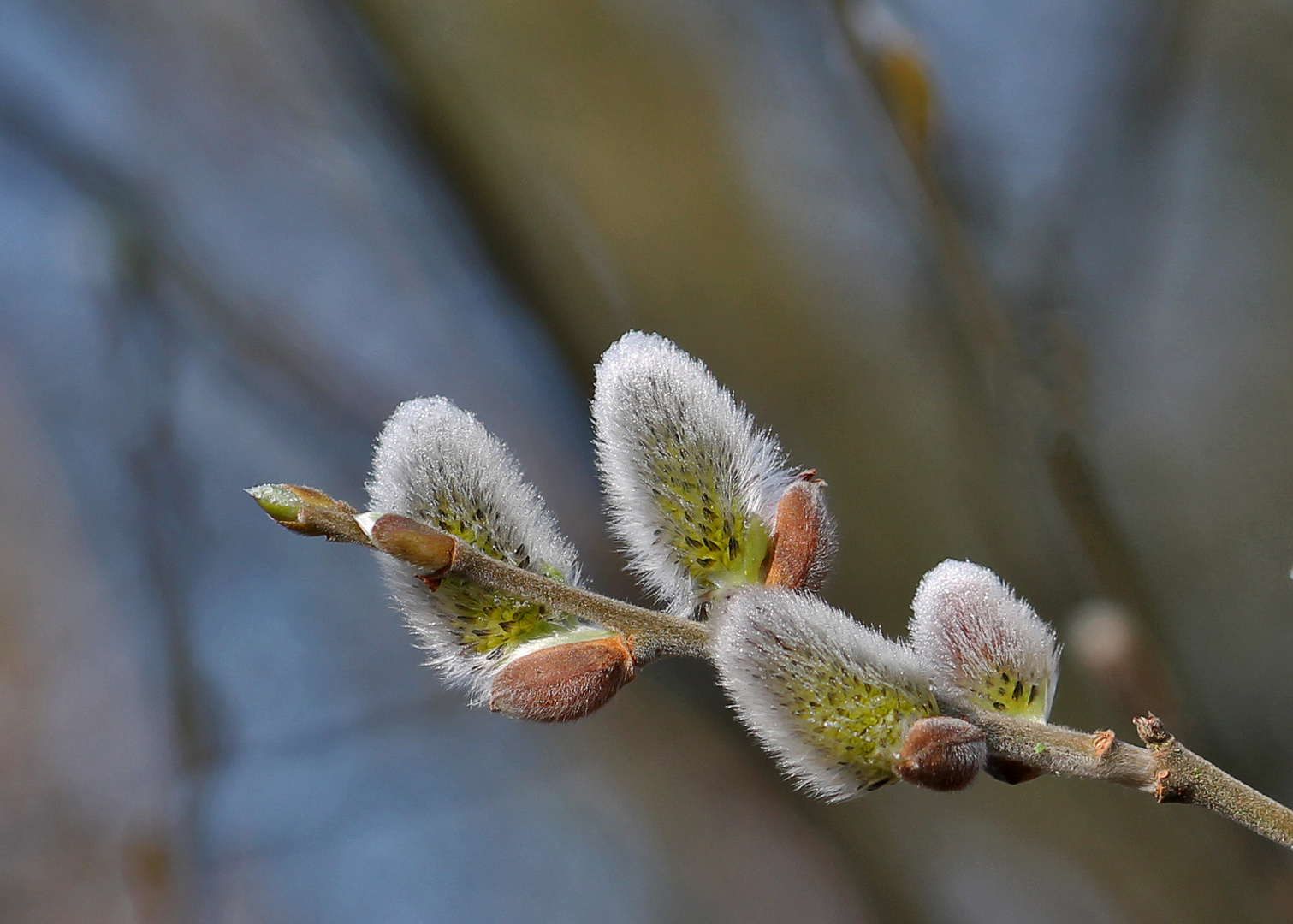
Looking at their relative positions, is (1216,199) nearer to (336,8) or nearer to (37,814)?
(336,8)

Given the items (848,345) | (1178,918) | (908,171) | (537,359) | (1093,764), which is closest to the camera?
(1093,764)

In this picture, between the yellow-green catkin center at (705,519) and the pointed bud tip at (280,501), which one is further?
the yellow-green catkin center at (705,519)

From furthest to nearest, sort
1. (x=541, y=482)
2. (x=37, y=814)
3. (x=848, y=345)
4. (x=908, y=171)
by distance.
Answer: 1. (x=37, y=814)
2. (x=541, y=482)
3. (x=848, y=345)
4. (x=908, y=171)

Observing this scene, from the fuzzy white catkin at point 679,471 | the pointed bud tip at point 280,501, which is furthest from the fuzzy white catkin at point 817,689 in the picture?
the pointed bud tip at point 280,501

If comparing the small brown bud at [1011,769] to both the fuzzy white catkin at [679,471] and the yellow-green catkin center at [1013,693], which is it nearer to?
the yellow-green catkin center at [1013,693]

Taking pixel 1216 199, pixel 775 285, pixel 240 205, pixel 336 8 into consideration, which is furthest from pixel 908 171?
pixel 240 205

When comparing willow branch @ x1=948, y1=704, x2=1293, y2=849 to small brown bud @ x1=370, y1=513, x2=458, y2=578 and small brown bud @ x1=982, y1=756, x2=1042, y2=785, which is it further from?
small brown bud @ x1=370, y1=513, x2=458, y2=578
